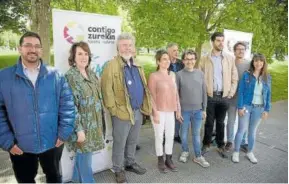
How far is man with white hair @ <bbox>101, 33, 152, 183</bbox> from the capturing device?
3109 mm

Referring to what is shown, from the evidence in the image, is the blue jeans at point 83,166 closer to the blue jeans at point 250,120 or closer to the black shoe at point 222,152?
the black shoe at point 222,152

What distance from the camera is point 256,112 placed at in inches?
152

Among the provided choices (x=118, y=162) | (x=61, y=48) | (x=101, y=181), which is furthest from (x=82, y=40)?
(x=101, y=181)

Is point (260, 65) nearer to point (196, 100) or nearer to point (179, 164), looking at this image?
point (196, 100)

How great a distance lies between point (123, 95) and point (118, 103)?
0.37ft

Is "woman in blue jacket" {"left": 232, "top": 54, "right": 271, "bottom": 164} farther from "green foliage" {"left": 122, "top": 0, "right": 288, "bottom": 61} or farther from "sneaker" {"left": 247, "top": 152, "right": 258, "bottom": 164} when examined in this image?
"green foliage" {"left": 122, "top": 0, "right": 288, "bottom": 61}

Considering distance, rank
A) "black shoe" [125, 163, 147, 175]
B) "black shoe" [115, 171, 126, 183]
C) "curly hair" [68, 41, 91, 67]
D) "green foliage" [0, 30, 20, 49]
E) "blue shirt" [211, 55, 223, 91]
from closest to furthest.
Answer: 1. "curly hair" [68, 41, 91, 67]
2. "black shoe" [115, 171, 126, 183]
3. "black shoe" [125, 163, 147, 175]
4. "blue shirt" [211, 55, 223, 91]
5. "green foliage" [0, 30, 20, 49]

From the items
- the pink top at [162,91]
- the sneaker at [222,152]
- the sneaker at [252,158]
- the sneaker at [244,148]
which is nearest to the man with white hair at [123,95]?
the pink top at [162,91]

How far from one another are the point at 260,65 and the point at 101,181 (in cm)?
269

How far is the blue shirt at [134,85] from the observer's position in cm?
316

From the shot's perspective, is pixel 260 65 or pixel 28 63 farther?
pixel 260 65

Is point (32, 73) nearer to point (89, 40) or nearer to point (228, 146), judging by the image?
point (89, 40)

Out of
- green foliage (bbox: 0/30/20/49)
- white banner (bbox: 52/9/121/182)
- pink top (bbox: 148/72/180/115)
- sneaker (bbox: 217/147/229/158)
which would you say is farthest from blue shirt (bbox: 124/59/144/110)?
green foliage (bbox: 0/30/20/49)

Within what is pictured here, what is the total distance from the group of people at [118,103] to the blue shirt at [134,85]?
0.04ft
